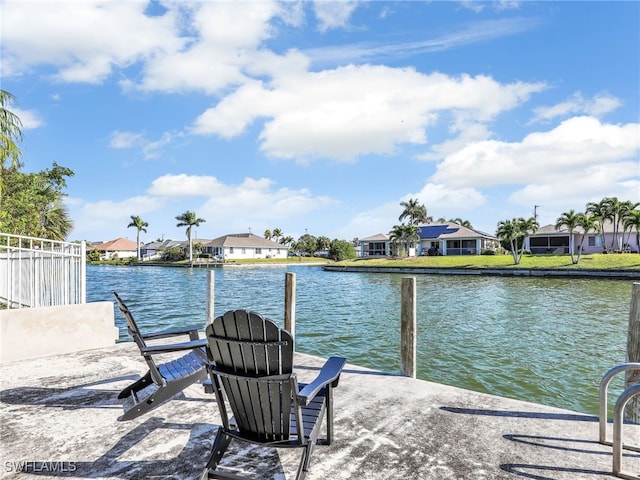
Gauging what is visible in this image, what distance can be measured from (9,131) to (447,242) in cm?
4985

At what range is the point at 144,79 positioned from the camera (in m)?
10.5

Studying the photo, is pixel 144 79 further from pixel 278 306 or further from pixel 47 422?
pixel 278 306

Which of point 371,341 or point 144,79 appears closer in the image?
point 144,79

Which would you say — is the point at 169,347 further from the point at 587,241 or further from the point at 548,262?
the point at 587,241

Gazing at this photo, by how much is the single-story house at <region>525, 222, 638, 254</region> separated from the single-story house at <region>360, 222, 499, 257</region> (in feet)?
19.2

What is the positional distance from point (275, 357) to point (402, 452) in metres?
1.38

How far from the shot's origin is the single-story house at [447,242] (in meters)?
50.8

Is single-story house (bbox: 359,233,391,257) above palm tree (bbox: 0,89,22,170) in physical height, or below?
below

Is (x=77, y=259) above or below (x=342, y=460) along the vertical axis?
above

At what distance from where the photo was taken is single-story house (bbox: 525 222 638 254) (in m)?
45.2

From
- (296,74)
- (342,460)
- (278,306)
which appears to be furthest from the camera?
(278,306)

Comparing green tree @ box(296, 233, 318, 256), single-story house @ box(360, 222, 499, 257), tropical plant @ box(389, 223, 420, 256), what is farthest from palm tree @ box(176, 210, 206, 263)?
tropical plant @ box(389, 223, 420, 256)

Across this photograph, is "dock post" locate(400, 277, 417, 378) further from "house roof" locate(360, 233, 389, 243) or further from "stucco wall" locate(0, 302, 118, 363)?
"house roof" locate(360, 233, 389, 243)

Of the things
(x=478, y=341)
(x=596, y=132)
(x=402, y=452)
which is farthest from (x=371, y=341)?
(x=596, y=132)
